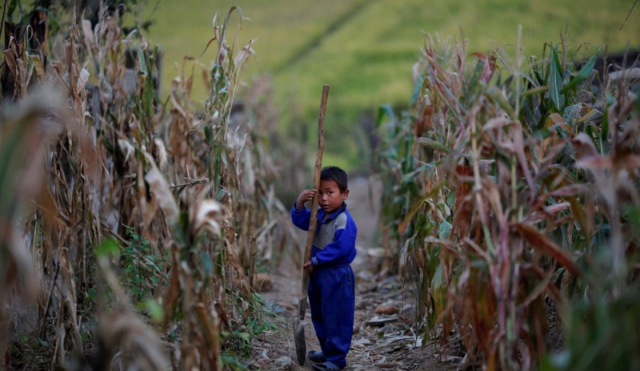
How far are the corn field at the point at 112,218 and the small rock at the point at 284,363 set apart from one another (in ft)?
0.71

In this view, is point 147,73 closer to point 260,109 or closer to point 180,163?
point 180,163

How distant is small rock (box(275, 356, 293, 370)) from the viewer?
2625mm

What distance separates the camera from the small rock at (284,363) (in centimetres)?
262

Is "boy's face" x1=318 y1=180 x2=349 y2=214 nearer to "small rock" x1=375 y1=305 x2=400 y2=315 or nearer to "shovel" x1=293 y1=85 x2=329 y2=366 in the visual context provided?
"shovel" x1=293 y1=85 x2=329 y2=366

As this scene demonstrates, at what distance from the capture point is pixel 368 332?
362cm

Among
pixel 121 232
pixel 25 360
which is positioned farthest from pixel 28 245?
pixel 121 232

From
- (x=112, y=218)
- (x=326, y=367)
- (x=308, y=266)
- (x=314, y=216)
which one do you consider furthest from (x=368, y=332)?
(x=112, y=218)

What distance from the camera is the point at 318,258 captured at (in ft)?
9.02

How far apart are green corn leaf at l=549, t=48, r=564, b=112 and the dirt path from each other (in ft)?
4.34

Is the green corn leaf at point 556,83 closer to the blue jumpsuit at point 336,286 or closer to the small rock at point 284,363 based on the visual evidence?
the blue jumpsuit at point 336,286

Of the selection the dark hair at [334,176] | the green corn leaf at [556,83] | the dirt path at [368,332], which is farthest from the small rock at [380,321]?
the green corn leaf at [556,83]

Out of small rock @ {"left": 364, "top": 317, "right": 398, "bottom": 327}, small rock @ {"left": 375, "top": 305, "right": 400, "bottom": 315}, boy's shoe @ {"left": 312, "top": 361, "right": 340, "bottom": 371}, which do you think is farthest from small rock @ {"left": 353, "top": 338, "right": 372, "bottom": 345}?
boy's shoe @ {"left": 312, "top": 361, "right": 340, "bottom": 371}

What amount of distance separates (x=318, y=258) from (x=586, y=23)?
21.7 ft

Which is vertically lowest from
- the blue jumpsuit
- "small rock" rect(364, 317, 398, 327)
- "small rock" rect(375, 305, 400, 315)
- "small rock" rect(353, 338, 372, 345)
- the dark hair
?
"small rock" rect(353, 338, 372, 345)
